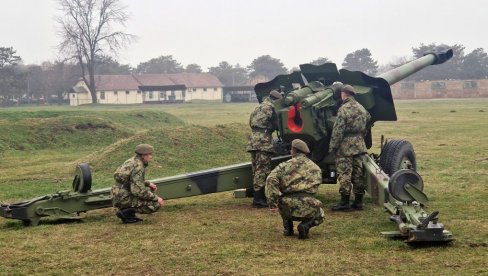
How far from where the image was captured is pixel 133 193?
25.5 ft

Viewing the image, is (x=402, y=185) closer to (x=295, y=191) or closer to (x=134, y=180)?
(x=295, y=191)

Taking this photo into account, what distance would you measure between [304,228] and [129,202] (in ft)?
7.55

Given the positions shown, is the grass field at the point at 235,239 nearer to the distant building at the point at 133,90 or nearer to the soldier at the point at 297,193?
the soldier at the point at 297,193

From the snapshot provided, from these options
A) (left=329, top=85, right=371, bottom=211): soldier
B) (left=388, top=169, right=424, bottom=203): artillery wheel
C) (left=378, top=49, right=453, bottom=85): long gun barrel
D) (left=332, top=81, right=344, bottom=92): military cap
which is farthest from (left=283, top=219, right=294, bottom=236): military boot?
(left=378, top=49, right=453, bottom=85): long gun barrel

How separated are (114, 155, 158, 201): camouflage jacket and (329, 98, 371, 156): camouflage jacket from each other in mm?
2468

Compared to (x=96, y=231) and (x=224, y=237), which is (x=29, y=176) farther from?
(x=224, y=237)

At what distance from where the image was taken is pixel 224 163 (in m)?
14.9

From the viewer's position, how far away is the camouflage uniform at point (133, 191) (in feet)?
25.6

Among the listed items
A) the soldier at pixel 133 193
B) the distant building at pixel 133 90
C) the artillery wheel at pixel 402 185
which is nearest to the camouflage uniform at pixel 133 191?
the soldier at pixel 133 193

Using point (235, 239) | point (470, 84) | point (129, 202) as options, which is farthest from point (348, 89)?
point (470, 84)

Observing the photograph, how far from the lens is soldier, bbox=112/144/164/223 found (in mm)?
7797

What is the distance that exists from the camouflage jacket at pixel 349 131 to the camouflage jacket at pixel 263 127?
1.00 m

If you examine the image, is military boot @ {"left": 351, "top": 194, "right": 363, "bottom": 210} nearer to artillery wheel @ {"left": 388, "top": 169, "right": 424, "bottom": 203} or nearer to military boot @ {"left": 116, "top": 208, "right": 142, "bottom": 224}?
artillery wheel @ {"left": 388, "top": 169, "right": 424, "bottom": 203}

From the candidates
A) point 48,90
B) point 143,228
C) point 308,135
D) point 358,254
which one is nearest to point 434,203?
point 308,135
